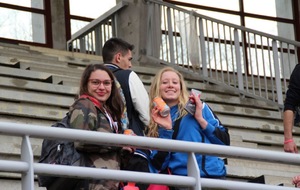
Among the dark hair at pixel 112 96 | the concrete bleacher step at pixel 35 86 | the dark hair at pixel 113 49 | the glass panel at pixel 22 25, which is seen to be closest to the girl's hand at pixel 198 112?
the dark hair at pixel 112 96

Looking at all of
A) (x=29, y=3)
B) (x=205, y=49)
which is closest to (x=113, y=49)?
(x=205, y=49)

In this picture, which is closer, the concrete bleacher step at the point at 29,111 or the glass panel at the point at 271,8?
the concrete bleacher step at the point at 29,111

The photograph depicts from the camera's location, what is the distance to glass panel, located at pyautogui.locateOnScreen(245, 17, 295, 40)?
22641mm

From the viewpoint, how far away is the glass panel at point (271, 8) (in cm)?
2278

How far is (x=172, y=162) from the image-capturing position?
28.4 ft

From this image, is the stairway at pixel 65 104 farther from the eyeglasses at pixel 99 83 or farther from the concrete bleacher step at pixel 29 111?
the eyeglasses at pixel 99 83

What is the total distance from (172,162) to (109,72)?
29.7 inches

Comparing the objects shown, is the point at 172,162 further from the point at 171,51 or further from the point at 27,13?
the point at 27,13

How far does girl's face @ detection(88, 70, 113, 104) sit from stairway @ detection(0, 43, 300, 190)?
2.18 metres

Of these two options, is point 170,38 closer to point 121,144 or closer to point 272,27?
point 272,27

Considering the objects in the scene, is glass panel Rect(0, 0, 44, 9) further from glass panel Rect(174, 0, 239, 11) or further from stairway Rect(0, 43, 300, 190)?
stairway Rect(0, 43, 300, 190)

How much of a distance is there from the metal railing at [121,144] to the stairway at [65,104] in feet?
8.12

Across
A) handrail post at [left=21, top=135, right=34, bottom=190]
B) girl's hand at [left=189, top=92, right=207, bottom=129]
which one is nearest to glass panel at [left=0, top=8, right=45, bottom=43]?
girl's hand at [left=189, top=92, right=207, bottom=129]

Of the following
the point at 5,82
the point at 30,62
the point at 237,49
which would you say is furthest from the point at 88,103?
the point at 237,49
